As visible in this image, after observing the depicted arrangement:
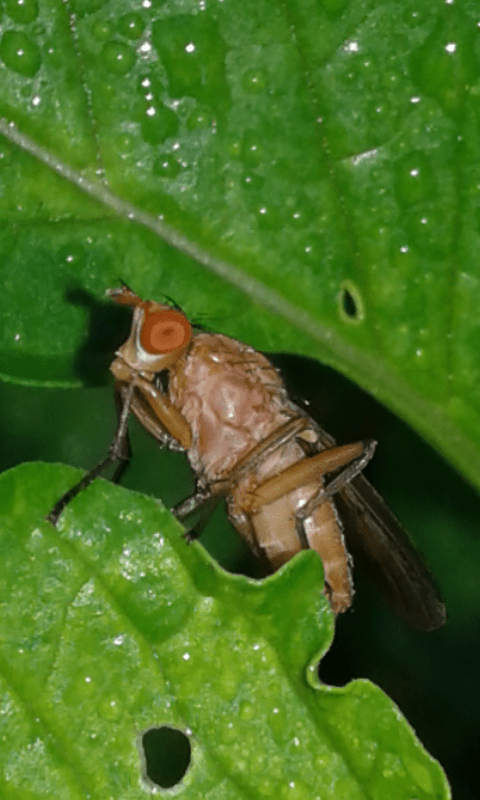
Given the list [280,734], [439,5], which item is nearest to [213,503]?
[280,734]

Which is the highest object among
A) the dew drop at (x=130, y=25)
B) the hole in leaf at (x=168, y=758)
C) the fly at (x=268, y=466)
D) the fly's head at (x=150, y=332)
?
the dew drop at (x=130, y=25)

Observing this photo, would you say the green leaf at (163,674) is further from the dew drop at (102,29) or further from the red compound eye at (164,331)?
the dew drop at (102,29)

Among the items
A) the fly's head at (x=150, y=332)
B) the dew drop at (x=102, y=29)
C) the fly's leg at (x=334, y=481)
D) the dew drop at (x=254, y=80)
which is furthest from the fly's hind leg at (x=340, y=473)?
the dew drop at (x=102, y=29)

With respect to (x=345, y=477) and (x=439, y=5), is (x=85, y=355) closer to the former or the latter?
(x=345, y=477)

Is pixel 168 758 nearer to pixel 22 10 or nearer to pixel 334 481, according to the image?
pixel 334 481

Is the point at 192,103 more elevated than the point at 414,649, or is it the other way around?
the point at 192,103

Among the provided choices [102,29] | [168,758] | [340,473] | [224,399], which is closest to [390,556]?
[340,473]
